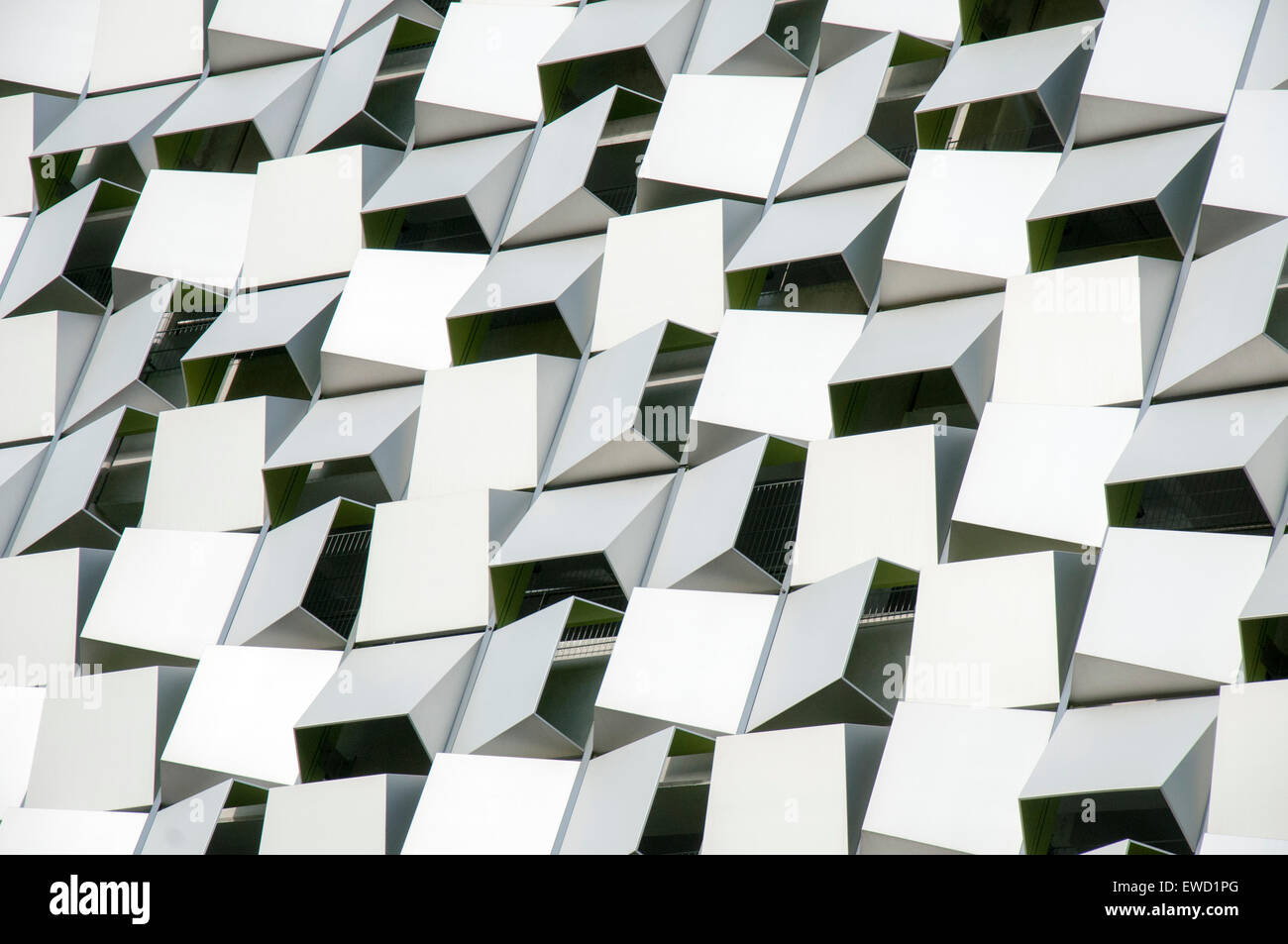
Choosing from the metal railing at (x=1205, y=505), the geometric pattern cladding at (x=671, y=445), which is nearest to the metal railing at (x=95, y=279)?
the geometric pattern cladding at (x=671, y=445)

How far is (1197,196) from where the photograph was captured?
1157 centimetres

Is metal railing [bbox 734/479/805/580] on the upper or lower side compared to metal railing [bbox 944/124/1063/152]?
lower

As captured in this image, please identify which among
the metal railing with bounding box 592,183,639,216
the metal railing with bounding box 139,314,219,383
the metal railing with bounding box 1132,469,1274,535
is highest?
the metal railing with bounding box 592,183,639,216

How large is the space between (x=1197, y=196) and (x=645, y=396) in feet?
14.0

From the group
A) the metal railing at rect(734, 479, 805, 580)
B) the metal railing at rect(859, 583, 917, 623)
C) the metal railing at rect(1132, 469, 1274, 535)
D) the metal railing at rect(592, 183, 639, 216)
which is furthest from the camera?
the metal railing at rect(592, 183, 639, 216)

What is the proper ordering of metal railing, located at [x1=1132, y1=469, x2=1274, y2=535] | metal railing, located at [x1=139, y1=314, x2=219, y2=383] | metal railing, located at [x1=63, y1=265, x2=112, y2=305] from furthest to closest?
metal railing, located at [x1=63, y1=265, x2=112, y2=305] → metal railing, located at [x1=139, y1=314, x2=219, y2=383] → metal railing, located at [x1=1132, y1=469, x2=1274, y2=535]

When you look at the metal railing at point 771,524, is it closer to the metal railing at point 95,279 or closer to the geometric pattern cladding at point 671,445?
the geometric pattern cladding at point 671,445

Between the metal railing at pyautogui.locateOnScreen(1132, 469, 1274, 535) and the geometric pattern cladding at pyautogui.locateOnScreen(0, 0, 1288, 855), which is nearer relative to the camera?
the geometric pattern cladding at pyautogui.locateOnScreen(0, 0, 1288, 855)

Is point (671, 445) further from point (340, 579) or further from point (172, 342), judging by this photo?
point (172, 342)

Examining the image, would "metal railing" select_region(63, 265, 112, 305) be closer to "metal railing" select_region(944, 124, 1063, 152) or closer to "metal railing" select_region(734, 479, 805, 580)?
"metal railing" select_region(734, 479, 805, 580)

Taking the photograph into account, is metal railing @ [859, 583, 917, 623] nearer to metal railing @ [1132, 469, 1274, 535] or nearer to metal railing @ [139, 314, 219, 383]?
metal railing @ [1132, 469, 1274, 535]

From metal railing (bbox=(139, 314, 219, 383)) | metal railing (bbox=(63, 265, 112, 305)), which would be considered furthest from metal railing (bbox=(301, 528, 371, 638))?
metal railing (bbox=(63, 265, 112, 305))

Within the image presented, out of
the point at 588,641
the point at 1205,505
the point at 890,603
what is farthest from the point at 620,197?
the point at 1205,505
